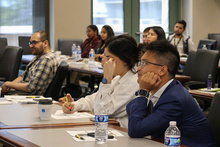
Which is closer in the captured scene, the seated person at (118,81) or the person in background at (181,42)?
the seated person at (118,81)

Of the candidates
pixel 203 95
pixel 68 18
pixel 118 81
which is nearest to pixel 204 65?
pixel 203 95

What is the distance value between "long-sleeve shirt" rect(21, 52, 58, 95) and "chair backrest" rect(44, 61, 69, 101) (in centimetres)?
7

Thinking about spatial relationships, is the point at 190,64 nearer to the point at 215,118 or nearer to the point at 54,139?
the point at 215,118

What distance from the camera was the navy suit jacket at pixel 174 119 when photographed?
2250 mm

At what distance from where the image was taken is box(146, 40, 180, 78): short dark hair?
241 centimetres

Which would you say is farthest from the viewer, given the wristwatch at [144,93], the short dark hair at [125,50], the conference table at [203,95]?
the conference table at [203,95]

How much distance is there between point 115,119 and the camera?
2955 millimetres

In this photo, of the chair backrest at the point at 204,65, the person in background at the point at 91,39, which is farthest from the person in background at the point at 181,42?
the chair backrest at the point at 204,65

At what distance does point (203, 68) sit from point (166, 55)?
324 cm

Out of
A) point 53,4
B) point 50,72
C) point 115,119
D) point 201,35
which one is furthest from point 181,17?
point 115,119

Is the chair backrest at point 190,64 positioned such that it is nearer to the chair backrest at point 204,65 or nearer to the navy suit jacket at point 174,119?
the chair backrest at point 204,65

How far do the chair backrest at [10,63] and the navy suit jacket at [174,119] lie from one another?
3649 millimetres

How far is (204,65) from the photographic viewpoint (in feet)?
18.2

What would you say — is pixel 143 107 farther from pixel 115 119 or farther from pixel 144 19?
pixel 144 19
